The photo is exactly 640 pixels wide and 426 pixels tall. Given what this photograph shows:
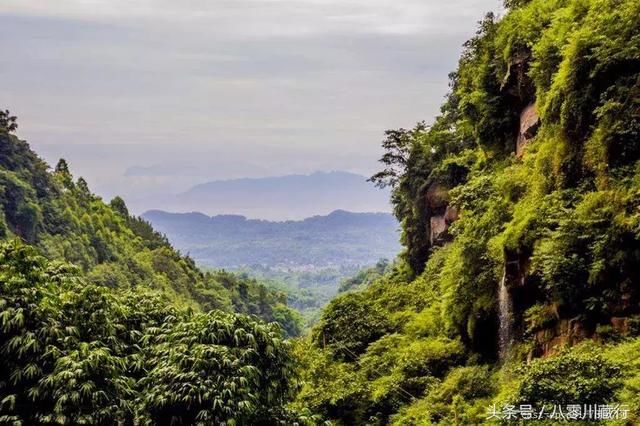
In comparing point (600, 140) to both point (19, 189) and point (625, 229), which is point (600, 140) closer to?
point (625, 229)

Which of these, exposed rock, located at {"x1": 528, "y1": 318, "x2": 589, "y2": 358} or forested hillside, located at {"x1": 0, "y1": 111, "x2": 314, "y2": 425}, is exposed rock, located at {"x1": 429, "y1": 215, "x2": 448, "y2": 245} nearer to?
exposed rock, located at {"x1": 528, "y1": 318, "x2": 589, "y2": 358}

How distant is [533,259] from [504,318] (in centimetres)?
240

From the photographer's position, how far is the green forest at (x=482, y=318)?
25.5 ft

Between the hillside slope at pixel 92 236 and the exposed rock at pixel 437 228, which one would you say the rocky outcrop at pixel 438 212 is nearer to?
the exposed rock at pixel 437 228

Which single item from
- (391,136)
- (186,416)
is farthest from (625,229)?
(391,136)

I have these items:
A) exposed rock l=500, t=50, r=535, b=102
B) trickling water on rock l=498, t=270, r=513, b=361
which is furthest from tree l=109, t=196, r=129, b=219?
trickling water on rock l=498, t=270, r=513, b=361

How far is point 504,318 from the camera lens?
12.8 m

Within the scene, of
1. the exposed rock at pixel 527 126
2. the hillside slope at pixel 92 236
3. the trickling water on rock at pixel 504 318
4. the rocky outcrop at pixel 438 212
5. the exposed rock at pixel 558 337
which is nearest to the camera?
the exposed rock at pixel 558 337

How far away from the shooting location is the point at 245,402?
25.2 ft

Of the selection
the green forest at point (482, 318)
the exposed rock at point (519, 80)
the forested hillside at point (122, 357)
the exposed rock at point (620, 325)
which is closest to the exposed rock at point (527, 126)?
the green forest at point (482, 318)

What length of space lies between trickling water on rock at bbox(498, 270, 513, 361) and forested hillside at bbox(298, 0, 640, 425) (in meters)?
0.05

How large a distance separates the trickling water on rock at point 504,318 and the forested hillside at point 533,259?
0.05m

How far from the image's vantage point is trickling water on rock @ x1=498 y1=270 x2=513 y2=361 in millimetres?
12445

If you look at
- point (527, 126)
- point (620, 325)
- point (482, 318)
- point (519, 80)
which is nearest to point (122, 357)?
point (620, 325)
